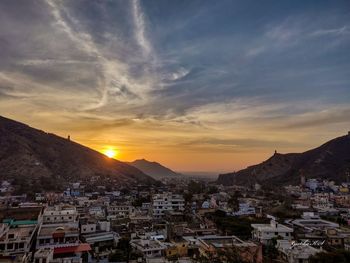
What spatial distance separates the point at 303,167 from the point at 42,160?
91652 mm

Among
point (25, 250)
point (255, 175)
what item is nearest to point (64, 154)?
point (255, 175)

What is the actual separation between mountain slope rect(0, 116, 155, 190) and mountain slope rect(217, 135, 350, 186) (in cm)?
4868

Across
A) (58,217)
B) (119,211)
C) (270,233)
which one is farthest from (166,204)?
(270,233)

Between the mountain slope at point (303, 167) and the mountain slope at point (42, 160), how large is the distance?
1917 inches

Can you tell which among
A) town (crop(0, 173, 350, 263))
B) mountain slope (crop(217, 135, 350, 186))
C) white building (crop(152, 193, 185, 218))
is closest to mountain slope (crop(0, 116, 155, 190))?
white building (crop(152, 193, 185, 218))

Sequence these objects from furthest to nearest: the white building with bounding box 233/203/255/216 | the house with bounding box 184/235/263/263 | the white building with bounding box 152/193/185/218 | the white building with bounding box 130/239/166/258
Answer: the white building with bounding box 233/203/255/216 < the white building with bounding box 152/193/185/218 < the white building with bounding box 130/239/166/258 < the house with bounding box 184/235/263/263

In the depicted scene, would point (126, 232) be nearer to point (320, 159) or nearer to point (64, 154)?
point (64, 154)

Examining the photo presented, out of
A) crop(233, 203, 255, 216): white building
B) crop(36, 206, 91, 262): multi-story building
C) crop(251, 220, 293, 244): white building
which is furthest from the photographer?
crop(233, 203, 255, 216): white building

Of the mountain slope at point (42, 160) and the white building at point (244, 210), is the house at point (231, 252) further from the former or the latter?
the mountain slope at point (42, 160)

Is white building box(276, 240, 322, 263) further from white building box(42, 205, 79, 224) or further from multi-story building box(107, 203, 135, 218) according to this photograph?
multi-story building box(107, 203, 135, 218)

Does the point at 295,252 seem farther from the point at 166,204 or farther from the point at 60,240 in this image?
the point at 166,204

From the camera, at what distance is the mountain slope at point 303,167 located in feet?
371

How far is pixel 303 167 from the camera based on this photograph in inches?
4951

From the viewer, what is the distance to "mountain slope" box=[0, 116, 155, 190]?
87.2m
